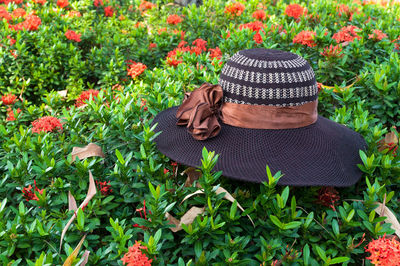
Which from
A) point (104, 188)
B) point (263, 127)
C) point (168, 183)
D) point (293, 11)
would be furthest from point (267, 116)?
point (293, 11)

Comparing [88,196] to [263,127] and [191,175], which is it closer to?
[191,175]

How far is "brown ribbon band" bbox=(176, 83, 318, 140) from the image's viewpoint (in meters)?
1.87

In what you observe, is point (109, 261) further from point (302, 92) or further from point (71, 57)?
point (71, 57)

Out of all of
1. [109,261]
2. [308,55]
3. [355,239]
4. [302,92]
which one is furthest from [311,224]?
[308,55]

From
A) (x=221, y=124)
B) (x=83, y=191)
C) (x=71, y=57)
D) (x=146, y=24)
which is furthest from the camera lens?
(x=146, y=24)

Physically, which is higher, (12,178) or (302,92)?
(302,92)

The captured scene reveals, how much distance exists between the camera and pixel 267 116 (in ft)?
6.16

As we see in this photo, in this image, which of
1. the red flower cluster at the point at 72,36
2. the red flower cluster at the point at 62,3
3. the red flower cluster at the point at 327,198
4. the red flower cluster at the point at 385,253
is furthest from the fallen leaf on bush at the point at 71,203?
the red flower cluster at the point at 62,3

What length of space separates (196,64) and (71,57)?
4.81 feet

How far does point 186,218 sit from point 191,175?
33 cm

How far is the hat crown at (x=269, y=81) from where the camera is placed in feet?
6.05

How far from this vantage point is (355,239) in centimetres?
162

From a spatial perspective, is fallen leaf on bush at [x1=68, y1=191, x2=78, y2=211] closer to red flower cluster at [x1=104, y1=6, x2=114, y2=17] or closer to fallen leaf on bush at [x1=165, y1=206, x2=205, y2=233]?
fallen leaf on bush at [x1=165, y1=206, x2=205, y2=233]

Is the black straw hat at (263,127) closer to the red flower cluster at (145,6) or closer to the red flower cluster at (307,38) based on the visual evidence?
the red flower cluster at (307,38)
